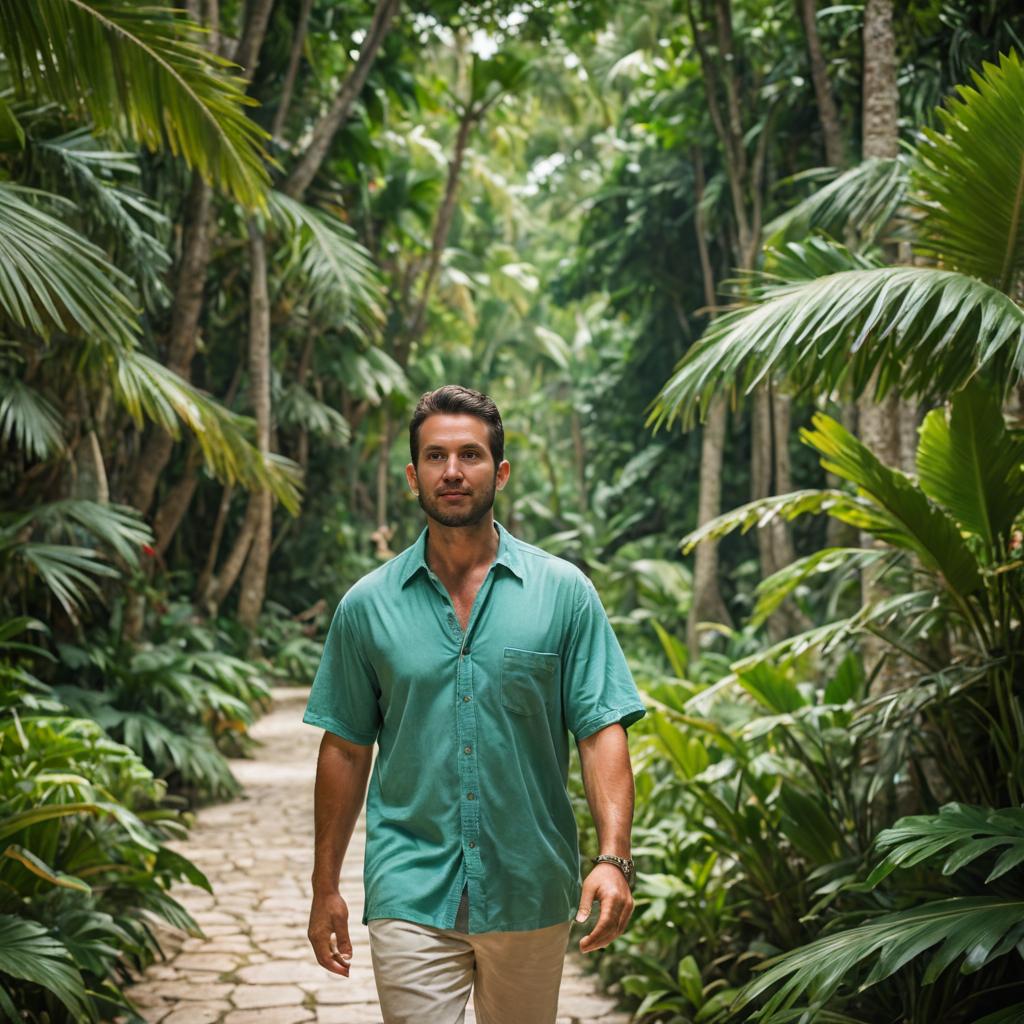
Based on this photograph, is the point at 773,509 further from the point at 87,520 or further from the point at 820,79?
the point at 820,79

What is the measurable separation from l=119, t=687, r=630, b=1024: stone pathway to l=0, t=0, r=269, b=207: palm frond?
332 centimetres

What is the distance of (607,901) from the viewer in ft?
7.98

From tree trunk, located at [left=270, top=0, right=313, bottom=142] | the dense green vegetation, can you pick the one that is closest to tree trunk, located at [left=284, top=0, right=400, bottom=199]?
the dense green vegetation

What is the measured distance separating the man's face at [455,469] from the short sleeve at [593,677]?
0.30 metres

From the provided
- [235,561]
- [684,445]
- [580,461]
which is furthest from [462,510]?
[580,461]

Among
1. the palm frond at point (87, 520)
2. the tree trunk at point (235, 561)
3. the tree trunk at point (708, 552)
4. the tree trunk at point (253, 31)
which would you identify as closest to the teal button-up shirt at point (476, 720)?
the palm frond at point (87, 520)

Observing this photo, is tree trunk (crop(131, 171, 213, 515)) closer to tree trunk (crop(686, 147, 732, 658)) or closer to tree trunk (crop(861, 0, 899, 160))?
tree trunk (crop(861, 0, 899, 160))

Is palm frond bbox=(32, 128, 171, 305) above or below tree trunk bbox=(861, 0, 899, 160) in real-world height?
below

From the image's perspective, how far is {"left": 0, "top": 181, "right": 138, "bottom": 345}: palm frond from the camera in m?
3.82

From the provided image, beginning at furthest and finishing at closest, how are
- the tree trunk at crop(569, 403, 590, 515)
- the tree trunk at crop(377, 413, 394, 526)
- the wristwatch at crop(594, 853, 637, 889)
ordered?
the tree trunk at crop(569, 403, 590, 515) < the tree trunk at crop(377, 413, 394, 526) < the wristwatch at crop(594, 853, 637, 889)

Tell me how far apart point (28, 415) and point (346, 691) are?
4.35 m

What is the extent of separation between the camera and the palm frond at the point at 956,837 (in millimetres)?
3170

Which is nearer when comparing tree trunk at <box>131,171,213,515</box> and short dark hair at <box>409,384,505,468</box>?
short dark hair at <box>409,384,505,468</box>

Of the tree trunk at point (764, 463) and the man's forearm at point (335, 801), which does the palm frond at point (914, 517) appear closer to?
the man's forearm at point (335, 801)
